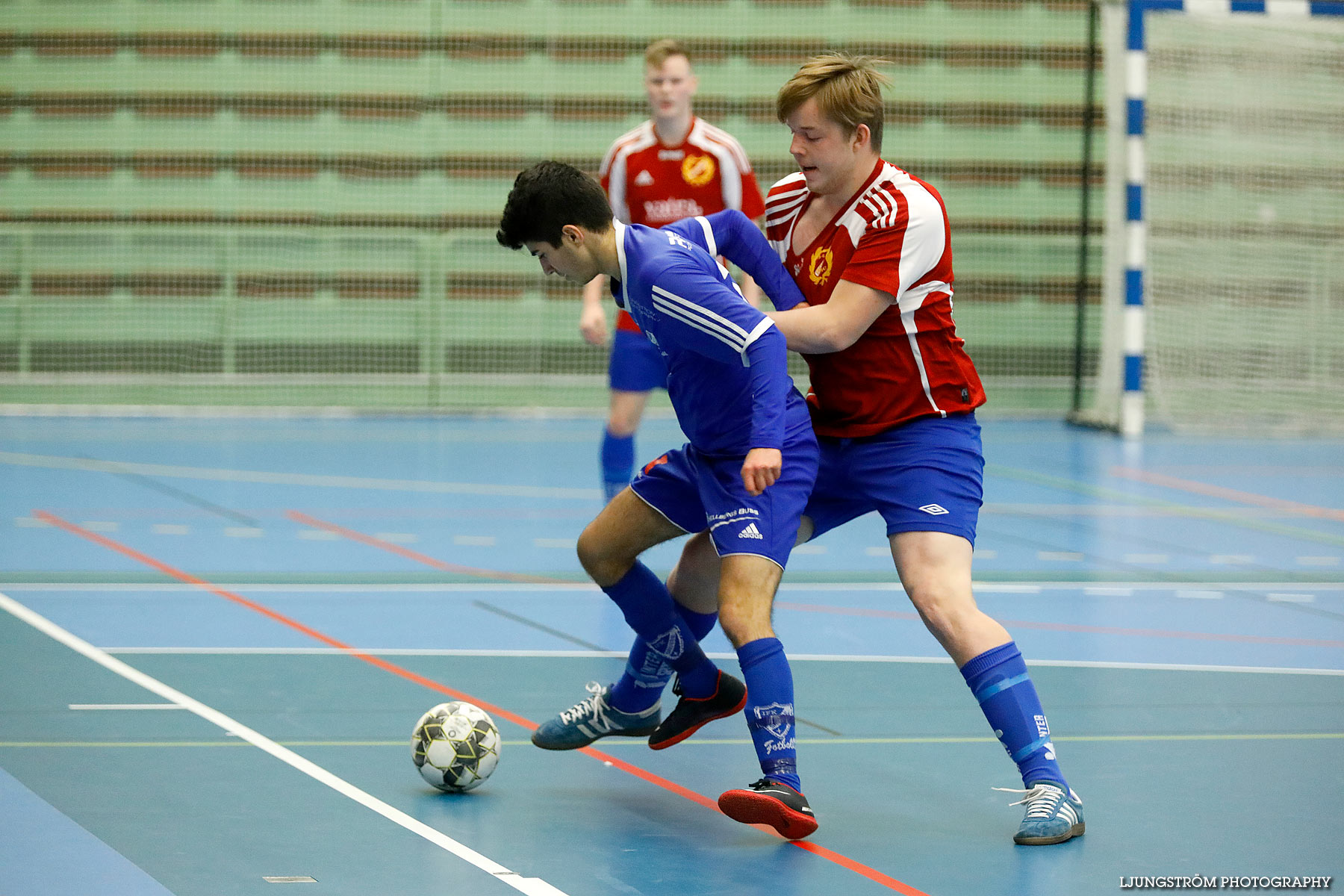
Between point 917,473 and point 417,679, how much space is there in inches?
73.5

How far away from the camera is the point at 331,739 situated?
409 centimetres

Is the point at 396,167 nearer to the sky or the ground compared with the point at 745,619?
nearer to the sky

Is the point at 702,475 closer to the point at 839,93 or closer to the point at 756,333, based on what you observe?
the point at 756,333

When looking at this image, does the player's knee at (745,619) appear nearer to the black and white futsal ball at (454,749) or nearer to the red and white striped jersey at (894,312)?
the red and white striped jersey at (894,312)

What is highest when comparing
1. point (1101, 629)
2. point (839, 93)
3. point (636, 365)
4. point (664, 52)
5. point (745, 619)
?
point (664, 52)

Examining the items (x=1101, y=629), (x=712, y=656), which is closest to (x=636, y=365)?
(x=712, y=656)

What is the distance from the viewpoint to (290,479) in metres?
9.16

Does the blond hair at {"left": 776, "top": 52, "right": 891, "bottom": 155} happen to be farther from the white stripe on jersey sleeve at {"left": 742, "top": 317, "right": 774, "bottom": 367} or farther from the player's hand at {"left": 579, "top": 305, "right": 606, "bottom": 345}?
the player's hand at {"left": 579, "top": 305, "right": 606, "bottom": 345}

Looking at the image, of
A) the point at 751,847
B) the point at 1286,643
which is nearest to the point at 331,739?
the point at 751,847

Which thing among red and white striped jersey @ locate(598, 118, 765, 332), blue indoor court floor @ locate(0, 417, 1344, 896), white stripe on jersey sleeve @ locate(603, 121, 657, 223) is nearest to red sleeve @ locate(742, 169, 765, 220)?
red and white striped jersey @ locate(598, 118, 765, 332)

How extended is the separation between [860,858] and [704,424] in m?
0.97

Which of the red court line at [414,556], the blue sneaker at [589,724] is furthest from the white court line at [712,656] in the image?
the red court line at [414,556]

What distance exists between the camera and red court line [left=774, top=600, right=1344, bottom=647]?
18.1ft

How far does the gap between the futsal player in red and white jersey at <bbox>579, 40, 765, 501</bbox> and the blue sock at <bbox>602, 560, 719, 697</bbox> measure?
2.86 metres
